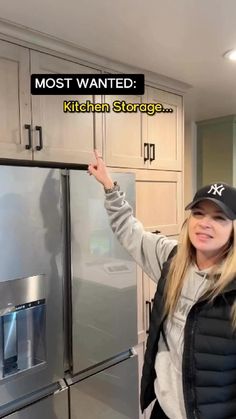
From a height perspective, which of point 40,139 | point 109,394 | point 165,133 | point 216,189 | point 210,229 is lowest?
point 109,394

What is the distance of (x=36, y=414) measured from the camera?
1.43m

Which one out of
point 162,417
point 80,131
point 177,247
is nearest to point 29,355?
point 162,417

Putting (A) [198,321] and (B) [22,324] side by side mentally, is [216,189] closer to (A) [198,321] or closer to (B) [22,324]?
(A) [198,321]

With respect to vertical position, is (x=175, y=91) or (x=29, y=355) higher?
(x=175, y=91)

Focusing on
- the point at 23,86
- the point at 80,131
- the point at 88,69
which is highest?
the point at 88,69

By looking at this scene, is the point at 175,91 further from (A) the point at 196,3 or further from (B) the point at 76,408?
(B) the point at 76,408

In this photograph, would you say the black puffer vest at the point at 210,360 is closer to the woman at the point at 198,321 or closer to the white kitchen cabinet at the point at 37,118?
the woman at the point at 198,321

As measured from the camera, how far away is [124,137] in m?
1.99

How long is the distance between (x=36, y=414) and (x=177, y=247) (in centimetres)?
91

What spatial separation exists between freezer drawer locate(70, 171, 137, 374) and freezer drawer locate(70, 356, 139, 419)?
0.09 metres

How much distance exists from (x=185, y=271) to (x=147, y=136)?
1.15 meters

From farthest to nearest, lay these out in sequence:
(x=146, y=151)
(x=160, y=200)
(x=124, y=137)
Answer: (x=160, y=200), (x=146, y=151), (x=124, y=137)

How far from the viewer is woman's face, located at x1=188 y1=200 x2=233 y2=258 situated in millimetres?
1074

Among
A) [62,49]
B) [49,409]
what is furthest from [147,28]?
[49,409]
